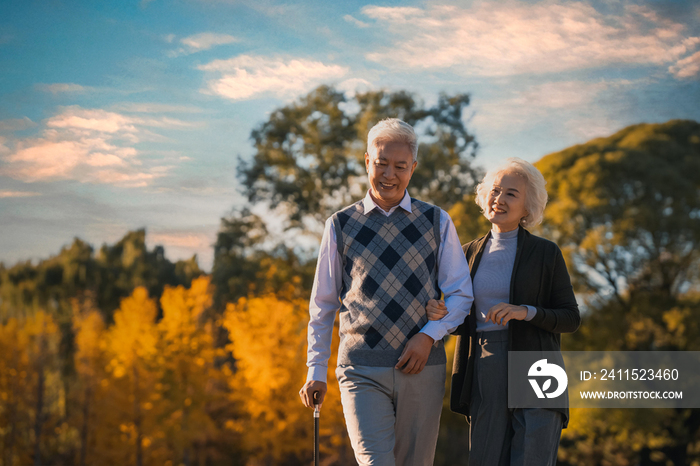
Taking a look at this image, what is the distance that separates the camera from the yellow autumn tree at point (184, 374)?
17266 millimetres

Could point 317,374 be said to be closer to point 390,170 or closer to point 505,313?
point 505,313

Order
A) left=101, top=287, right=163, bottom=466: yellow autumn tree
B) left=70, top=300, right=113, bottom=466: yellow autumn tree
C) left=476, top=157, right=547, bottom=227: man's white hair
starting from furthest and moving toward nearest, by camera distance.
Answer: left=70, top=300, right=113, bottom=466: yellow autumn tree, left=101, top=287, right=163, bottom=466: yellow autumn tree, left=476, top=157, right=547, bottom=227: man's white hair

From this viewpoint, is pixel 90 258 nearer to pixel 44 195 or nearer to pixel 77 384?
pixel 44 195

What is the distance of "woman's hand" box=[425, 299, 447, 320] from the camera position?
2.77 meters

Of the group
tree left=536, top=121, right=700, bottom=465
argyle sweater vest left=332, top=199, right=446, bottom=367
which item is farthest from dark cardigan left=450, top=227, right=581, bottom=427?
tree left=536, top=121, right=700, bottom=465

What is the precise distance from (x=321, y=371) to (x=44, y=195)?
25.5 metres

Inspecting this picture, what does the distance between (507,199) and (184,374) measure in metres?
16.7

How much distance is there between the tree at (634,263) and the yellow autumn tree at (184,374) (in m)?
9.91

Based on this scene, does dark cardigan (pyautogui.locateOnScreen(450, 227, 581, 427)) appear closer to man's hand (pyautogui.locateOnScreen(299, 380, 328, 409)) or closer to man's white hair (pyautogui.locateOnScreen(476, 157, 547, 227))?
man's white hair (pyautogui.locateOnScreen(476, 157, 547, 227))

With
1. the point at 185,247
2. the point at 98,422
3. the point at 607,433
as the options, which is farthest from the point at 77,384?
the point at 607,433

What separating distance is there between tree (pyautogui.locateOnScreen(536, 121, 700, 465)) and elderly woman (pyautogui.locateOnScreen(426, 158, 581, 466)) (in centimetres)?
1194

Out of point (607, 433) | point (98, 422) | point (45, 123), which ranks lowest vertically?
point (98, 422)

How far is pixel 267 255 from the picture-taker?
18984 mm

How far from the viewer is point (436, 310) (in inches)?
109
